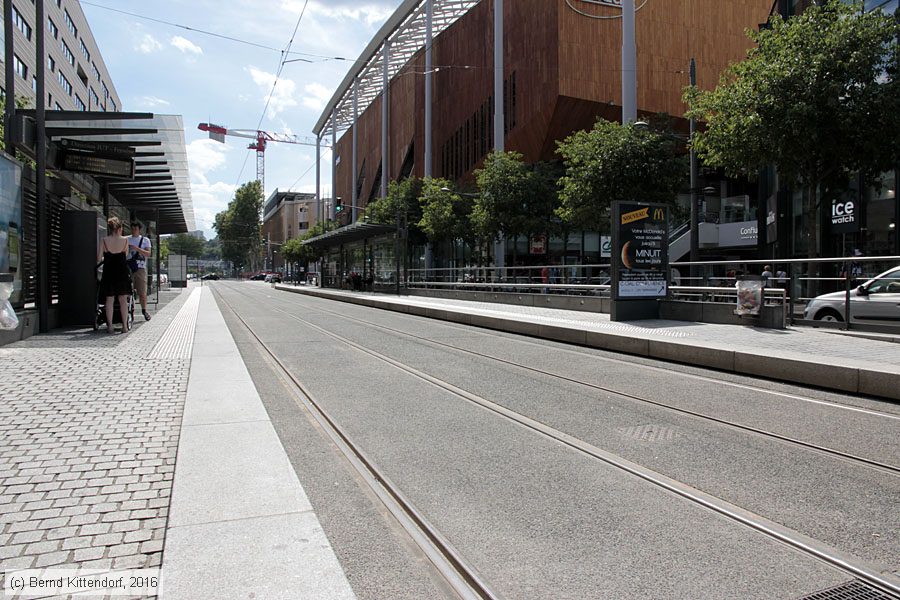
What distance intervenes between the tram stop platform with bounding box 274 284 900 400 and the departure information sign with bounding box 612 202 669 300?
803mm

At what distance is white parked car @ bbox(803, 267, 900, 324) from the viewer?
10342 millimetres

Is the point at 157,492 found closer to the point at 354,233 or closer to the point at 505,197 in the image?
the point at 505,197

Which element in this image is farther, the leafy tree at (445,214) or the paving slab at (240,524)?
the leafy tree at (445,214)

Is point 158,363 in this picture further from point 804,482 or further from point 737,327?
point 737,327

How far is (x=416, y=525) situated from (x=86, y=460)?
249cm

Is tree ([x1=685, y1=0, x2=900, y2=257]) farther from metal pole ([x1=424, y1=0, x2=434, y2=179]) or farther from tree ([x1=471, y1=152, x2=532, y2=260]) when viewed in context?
metal pole ([x1=424, y1=0, x2=434, y2=179])

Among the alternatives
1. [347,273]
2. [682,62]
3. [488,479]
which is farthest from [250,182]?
[488,479]

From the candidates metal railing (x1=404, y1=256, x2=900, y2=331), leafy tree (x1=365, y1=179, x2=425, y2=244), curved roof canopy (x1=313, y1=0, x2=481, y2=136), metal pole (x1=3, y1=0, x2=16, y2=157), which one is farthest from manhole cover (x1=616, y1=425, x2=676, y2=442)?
curved roof canopy (x1=313, y1=0, x2=481, y2=136)

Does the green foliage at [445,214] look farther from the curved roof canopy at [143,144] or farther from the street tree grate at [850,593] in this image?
the street tree grate at [850,593]

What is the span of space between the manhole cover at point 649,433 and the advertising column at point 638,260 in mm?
8530

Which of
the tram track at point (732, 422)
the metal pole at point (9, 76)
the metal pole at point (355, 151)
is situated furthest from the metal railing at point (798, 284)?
the metal pole at point (355, 151)

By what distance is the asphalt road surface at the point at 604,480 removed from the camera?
2.85 metres

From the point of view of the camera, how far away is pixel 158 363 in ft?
27.7

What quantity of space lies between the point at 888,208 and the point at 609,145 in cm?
956
